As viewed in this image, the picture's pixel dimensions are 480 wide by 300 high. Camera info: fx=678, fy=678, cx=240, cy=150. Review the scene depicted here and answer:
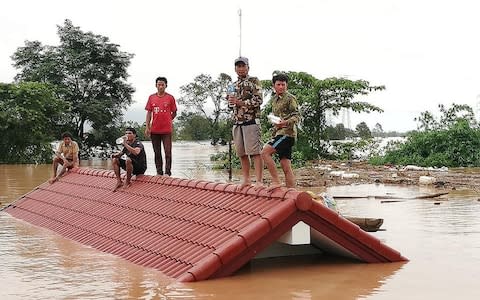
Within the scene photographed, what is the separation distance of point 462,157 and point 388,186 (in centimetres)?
1029

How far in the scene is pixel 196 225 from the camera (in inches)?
319

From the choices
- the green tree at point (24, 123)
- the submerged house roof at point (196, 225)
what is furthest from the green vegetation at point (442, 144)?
the submerged house roof at point (196, 225)

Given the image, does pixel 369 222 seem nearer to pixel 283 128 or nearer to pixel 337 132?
pixel 283 128

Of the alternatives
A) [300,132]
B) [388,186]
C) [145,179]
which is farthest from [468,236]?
[300,132]

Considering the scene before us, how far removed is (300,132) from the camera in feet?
102

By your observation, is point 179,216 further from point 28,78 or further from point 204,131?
point 204,131

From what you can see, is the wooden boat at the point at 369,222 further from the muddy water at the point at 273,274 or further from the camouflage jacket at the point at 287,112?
the camouflage jacket at the point at 287,112

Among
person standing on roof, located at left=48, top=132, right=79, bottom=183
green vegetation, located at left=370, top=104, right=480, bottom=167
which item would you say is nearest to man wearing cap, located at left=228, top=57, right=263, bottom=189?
person standing on roof, located at left=48, top=132, right=79, bottom=183

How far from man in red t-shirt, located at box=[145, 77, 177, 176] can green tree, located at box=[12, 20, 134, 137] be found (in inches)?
1146

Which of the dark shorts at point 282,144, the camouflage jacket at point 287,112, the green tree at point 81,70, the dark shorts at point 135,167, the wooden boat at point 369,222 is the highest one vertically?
the green tree at point 81,70

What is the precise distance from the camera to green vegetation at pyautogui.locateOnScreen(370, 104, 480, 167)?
2802 cm

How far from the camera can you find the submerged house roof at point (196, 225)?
7.05 m

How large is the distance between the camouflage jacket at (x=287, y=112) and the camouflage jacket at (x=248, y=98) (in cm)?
35

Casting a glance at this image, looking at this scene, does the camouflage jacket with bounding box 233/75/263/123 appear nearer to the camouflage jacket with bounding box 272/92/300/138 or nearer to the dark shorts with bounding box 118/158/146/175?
the camouflage jacket with bounding box 272/92/300/138
